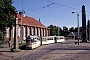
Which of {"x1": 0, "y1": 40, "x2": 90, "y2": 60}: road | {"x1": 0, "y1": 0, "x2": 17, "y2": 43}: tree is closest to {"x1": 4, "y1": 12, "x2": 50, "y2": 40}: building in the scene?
{"x1": 0, "y1": 0, "x2": 17, "y2": 43}: tree

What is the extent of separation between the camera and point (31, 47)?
2830 centimetres

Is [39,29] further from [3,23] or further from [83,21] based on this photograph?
[3,23]

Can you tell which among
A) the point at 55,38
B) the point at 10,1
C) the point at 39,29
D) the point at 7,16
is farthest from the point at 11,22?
the point at 39,29

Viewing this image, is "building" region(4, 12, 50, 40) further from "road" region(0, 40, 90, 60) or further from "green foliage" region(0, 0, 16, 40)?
"road" region(0, 40, 90, 60)

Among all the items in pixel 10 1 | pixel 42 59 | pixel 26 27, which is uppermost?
pixel 10 1

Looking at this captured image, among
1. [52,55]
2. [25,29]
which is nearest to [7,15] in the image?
[52,55]

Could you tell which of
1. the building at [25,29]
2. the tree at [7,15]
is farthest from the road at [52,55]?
the building at [25,29]

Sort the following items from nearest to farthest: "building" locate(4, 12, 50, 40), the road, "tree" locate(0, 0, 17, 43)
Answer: the road
"tree" locate(0, 0, 17, 43)
"building" locate(4, 12, 50, 40)

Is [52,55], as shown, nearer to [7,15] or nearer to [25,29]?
[7,15]

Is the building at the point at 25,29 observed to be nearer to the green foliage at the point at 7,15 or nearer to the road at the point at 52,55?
the green foliage at the point at 7,15

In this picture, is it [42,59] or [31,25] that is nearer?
[42,59]

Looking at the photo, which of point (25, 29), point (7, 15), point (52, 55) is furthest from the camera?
point (25, 29)

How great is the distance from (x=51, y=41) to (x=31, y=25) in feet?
63.0

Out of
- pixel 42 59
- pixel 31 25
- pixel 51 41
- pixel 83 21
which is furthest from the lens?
pixel 31 25
